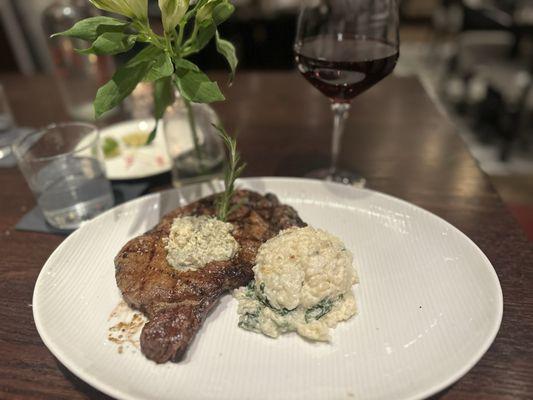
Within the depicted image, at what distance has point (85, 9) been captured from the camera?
9.29 feet

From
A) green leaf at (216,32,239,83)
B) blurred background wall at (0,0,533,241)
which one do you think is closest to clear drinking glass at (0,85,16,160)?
green leaf at (216,32,239,83)

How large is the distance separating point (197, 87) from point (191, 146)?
Answer: 2.02 ft

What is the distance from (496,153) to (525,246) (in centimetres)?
432

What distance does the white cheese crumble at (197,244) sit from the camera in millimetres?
1324

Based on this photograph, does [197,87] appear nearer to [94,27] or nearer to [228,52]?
[228,52]

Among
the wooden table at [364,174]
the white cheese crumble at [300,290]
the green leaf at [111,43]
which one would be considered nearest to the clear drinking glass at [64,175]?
the wooden table at [364,174]

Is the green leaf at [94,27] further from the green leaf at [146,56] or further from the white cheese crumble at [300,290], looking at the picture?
the white cheese crumble at [300,290]

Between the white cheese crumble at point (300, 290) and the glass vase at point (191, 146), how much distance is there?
725mm

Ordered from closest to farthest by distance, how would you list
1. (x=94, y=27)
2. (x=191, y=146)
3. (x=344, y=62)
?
1. (x=94, y=27)
2. (x=344, y=62)
3. (x=191, y=146)

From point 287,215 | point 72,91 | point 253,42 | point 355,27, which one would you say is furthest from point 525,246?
point 253,42

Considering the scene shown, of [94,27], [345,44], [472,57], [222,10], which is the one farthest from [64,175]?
[472,57]

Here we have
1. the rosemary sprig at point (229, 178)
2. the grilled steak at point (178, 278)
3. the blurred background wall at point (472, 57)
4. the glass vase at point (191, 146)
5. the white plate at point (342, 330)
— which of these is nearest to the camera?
the white plate at point (342, 330)

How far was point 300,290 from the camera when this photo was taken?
1.24m

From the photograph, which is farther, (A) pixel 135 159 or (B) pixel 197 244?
(A) pixel 135 159
